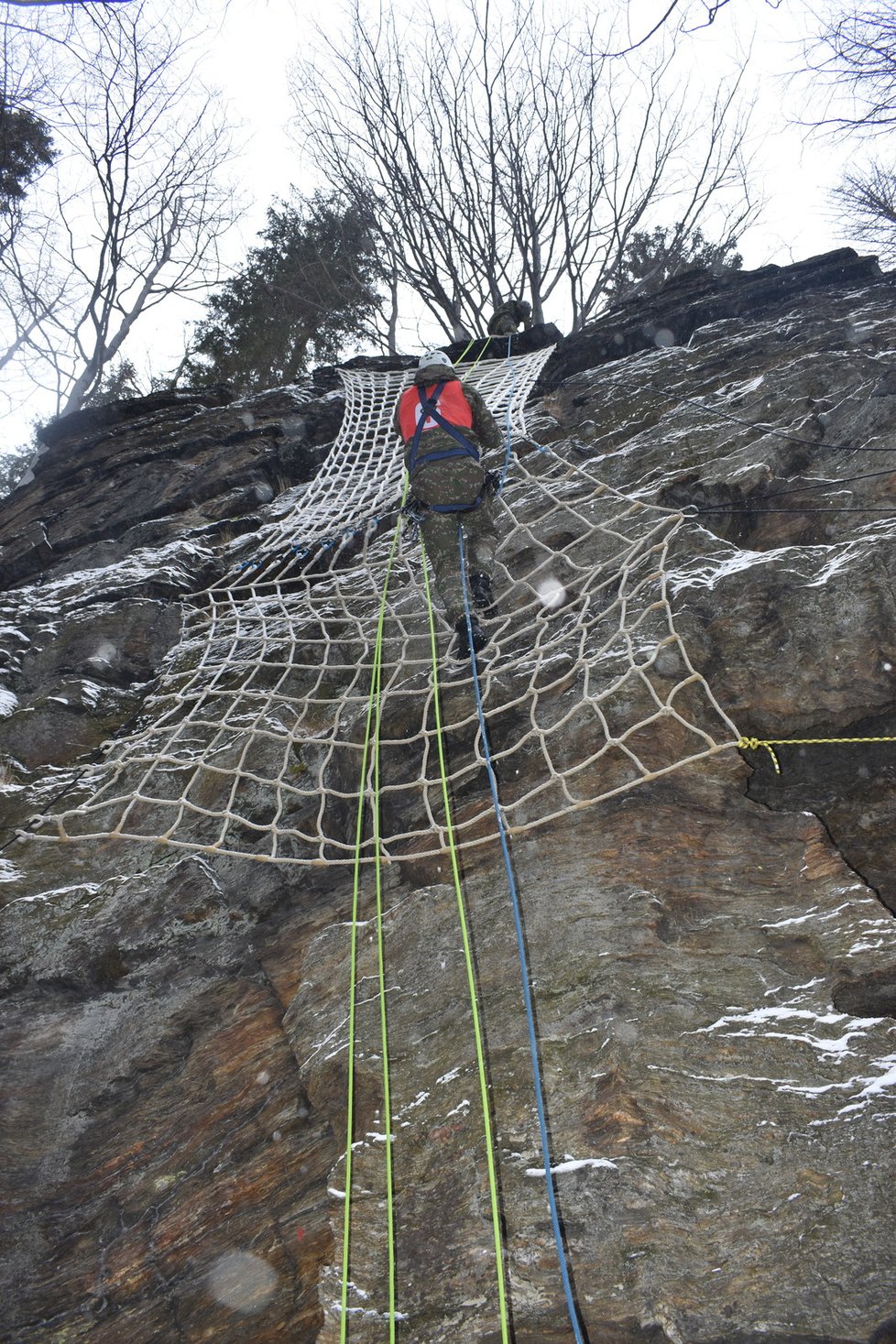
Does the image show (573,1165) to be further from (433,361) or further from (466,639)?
(433,361)

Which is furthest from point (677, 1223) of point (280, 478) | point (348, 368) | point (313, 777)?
point (348, 368)

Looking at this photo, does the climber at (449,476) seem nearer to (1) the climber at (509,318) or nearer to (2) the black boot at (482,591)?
(2) the black boot at (482,591)

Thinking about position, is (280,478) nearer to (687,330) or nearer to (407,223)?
(687,330)

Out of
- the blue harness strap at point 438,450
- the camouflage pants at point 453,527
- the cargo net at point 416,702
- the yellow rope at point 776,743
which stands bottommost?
the yellow rope at point 776,743

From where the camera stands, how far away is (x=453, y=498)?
4.30 meters

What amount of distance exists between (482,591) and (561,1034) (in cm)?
239

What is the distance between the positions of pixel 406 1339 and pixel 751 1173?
0.85m

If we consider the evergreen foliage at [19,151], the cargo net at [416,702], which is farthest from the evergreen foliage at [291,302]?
the cargo net at [416,702]

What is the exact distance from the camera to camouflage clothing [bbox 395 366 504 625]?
169 inches

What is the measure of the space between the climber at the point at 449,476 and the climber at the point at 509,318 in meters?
4.42

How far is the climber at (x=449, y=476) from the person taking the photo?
4.29 metres

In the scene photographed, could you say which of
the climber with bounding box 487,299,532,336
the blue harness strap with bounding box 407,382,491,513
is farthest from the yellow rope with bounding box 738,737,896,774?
the climber with bounding box 487,299,532,336

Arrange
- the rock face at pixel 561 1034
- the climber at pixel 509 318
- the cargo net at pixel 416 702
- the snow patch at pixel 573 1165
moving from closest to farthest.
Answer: the rock face at pixel 561 1034 → the snow patch at pixel 573 1165 → the cargo net at pixel 416 702 → the climber at pixel 509 318

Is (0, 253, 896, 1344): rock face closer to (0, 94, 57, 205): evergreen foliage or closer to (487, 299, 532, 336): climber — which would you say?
(487, 299, 532, 336): climber
